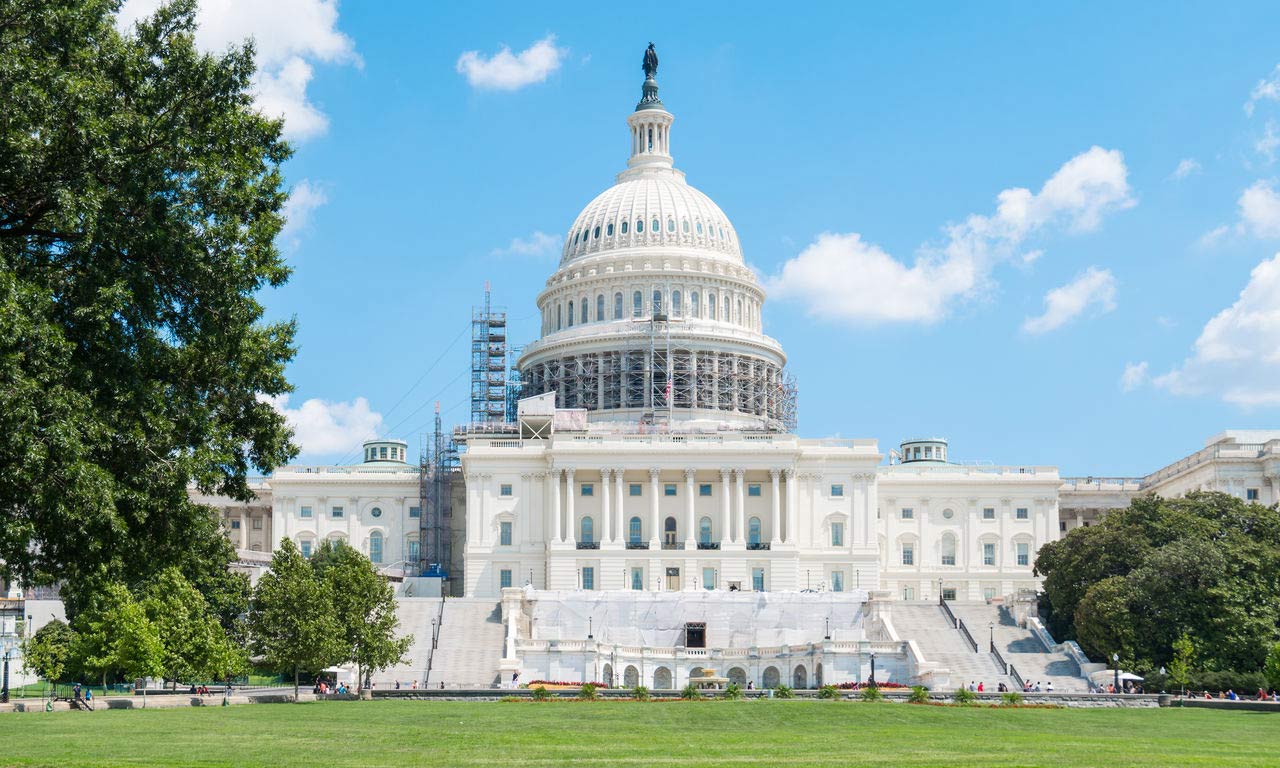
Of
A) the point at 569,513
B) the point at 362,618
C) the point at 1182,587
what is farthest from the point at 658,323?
the point at 362,618

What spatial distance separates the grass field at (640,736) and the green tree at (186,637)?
38.7 ft

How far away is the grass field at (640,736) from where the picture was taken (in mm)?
35781

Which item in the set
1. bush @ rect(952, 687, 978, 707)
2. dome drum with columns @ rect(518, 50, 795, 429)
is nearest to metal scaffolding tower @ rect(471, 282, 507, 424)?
A: dome drum with columns @ rect(518, 50, 795, 429)

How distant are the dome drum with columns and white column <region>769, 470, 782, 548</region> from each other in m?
11.8

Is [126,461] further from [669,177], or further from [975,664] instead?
[669,177]

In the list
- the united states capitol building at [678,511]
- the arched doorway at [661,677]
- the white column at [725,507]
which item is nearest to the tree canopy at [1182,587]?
the united states capitol building at [678,511]

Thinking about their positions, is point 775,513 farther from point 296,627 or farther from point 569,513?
point 296,627

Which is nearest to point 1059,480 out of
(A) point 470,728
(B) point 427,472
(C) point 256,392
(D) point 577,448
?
(D) point 577,448

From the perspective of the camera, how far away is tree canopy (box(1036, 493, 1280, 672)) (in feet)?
282

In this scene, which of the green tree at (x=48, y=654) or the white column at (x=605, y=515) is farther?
the white column at (x=605, y=515)

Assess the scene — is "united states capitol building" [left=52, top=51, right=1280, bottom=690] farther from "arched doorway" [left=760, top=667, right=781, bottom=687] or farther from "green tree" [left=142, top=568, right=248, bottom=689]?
"green tree" [left=142, top=568, right=248, bottom=689]

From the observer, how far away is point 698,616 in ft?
346

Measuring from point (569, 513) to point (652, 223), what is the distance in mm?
37365

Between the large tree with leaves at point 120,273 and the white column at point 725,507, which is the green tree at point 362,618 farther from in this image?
the white column at point 725,507
